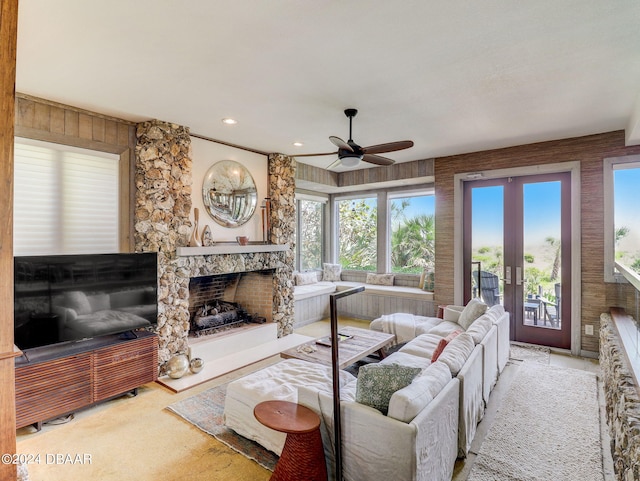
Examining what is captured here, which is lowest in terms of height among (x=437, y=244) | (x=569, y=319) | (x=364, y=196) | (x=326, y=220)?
(x=569, y=319)

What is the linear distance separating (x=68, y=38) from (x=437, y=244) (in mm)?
5128

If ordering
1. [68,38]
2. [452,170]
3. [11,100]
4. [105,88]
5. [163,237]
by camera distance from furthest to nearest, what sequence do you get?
[452,170], [163,237], [105,88], [68,38], [11,100]

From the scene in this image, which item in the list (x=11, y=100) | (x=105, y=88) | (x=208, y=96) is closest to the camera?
(x=11, y=100)

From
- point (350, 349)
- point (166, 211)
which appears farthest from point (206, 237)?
point (350, 349)

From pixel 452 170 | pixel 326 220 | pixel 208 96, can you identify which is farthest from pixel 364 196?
pixel 208 96

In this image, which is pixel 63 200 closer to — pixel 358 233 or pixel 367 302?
pixel 367 302

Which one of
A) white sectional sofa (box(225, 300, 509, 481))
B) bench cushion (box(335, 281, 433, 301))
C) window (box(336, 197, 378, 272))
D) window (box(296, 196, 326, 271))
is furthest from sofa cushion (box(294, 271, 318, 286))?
white sectional sofa (box(225, 300, 509, 481))

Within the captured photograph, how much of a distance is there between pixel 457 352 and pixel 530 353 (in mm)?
2764

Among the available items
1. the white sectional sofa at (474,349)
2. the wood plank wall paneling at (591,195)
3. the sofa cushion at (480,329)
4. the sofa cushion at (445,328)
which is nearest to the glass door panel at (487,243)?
the wood plank wall paneling at (591,195)

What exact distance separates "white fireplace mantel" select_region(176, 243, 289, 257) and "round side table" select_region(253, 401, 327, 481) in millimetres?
2415

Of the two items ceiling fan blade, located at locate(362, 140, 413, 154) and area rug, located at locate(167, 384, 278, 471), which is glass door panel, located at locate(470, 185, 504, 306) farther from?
area rug, located at locate(167, 384, 278, 471)

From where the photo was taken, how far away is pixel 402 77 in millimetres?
2688

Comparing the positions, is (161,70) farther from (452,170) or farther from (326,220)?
(326,220)

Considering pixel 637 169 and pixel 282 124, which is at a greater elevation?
pixel 282 124
